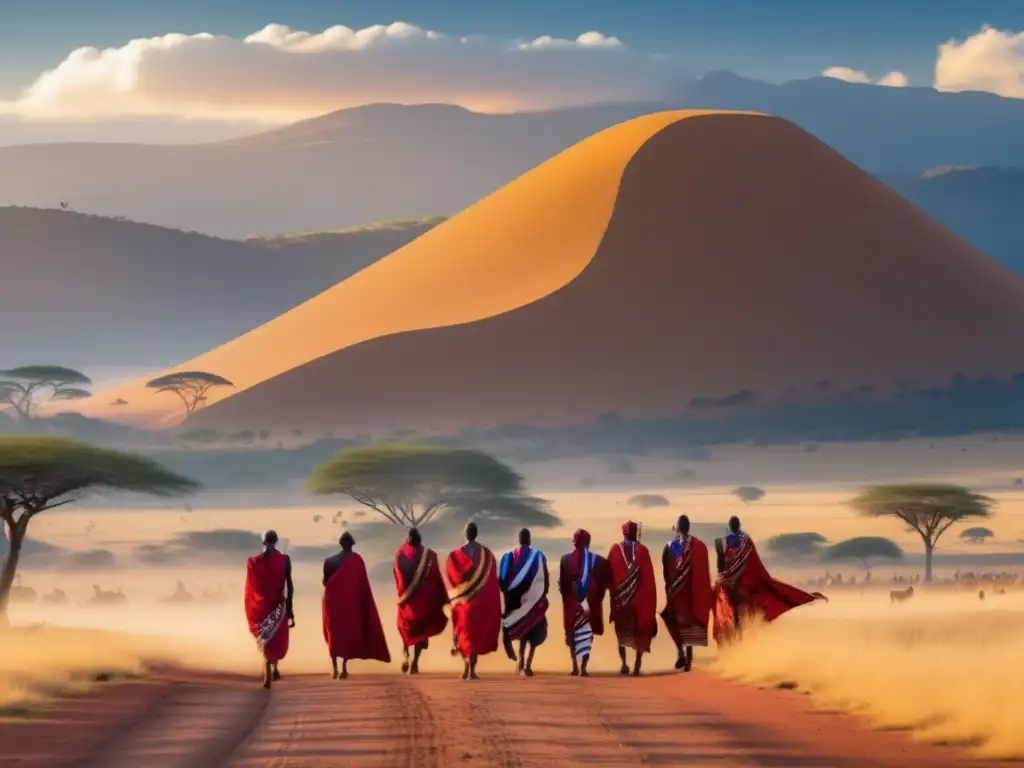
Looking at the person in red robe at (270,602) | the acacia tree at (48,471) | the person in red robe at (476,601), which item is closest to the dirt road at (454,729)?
the person in red robe at (270,602)

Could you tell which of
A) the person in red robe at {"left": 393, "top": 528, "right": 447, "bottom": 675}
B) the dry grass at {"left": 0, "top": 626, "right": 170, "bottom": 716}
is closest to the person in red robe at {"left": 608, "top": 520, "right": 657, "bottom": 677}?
the person in red robe at {"left": 393, "top": 528, "right": 447, "bottom": 675}

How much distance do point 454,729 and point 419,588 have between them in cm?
634

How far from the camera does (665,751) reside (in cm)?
1448

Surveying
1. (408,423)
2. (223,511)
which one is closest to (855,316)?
(408,423)

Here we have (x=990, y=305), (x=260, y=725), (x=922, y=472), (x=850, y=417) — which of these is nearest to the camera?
(x=260, y=725)

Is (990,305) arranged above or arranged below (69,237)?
below

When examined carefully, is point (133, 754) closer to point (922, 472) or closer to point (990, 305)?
point (922, 472)

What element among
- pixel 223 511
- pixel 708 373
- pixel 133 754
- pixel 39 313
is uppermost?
pixel 39 313

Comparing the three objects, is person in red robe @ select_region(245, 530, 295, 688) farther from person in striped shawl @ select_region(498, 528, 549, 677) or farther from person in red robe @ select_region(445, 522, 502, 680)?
person in striped shawl @ select_region(498, 528, 549, 677)

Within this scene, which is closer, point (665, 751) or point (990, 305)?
point (665, 751)

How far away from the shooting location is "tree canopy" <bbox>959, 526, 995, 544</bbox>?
62375 millimetres

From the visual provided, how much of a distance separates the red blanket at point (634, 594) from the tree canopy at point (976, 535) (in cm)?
4125

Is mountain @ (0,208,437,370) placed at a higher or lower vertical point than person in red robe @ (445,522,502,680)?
higher

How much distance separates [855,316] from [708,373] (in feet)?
32.1
